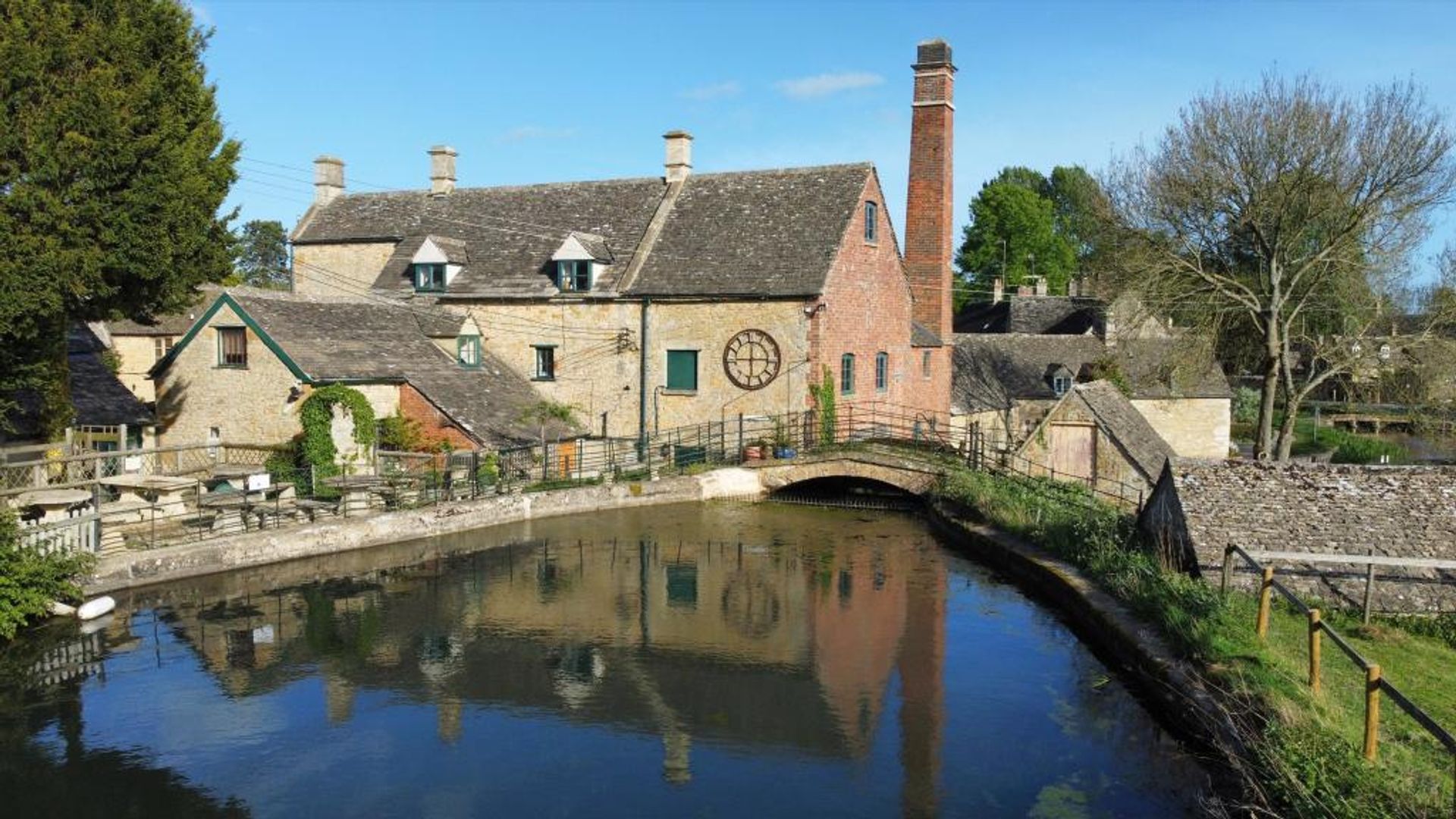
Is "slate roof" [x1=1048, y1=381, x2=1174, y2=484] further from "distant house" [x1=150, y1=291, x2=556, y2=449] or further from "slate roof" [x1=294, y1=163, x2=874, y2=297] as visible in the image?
"distant house" [x1=150, y1=291, x2=556, y2=449]

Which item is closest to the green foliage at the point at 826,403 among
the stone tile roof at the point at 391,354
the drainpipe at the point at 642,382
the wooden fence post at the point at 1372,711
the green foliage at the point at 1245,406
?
the drainpipe at the point at 642,382

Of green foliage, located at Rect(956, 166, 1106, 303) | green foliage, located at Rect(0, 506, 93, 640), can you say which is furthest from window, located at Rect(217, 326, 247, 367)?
green foliage, located at Rect(956, 166, 1106, 303)

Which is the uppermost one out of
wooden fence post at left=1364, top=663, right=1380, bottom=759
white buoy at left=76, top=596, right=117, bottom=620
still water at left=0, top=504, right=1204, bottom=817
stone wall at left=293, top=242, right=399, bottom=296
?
stone wall at left=293, top=242, right=399, bottom=296

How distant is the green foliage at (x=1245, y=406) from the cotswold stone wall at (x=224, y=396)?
1568 inches

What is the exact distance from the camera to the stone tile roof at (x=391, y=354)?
2406cm

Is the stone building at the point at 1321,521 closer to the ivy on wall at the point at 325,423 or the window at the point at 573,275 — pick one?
the ivy on wall at the point at 325,423

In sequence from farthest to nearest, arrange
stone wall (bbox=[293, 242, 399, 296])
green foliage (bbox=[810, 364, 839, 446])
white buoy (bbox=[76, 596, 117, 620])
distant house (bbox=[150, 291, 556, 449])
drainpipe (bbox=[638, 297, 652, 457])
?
stone wall (bbox=[293, 242, 399, 296])
drainpipe (bbox=[638, 297, 652, 457])
green foliage (bbox=[810, 364, 839, 446])
distant house (bbox=[150, 291, 556, 449])
white buoy (bbox=[76, 596, 117, 620])

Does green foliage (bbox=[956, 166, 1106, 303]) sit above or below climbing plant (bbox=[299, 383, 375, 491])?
above

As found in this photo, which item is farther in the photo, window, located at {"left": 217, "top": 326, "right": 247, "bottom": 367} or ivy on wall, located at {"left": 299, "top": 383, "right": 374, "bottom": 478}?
window, located at {"left": 217, "top": 326, "right": 247, "bottom": 367}

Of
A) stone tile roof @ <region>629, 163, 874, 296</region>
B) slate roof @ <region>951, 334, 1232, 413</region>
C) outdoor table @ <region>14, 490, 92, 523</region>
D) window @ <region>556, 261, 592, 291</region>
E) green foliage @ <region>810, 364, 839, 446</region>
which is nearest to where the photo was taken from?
outdoor table @ <region>14, 490, 92, 523</region>

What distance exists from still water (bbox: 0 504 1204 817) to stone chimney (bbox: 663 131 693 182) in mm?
15856

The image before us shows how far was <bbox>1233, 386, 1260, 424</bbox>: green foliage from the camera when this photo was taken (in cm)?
4753

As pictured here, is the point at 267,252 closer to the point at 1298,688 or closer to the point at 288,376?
the point at 288,376

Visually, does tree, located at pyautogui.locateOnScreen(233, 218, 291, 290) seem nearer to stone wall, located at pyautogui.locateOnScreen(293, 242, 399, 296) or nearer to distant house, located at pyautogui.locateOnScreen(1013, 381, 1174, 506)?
stone wall, located at pyautogui.locateOnScreen(293, 242, 399, 296)
